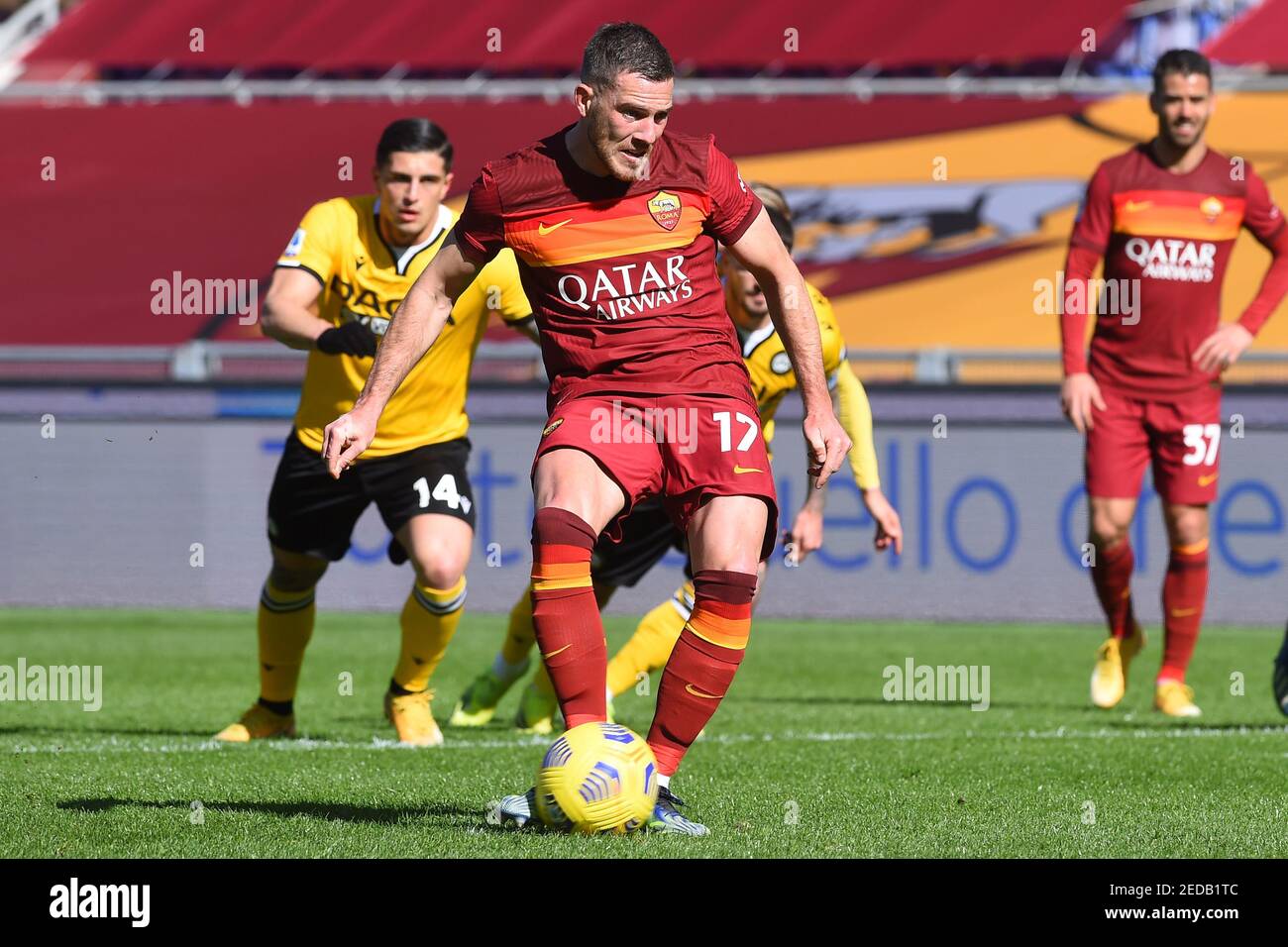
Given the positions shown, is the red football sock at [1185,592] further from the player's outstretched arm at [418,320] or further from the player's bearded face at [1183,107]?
the player's outstretched arm at [418,320]

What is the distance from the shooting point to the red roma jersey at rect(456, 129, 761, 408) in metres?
5.09

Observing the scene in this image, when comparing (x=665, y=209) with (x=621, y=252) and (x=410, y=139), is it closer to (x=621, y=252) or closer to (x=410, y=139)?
(x=621, y=252)

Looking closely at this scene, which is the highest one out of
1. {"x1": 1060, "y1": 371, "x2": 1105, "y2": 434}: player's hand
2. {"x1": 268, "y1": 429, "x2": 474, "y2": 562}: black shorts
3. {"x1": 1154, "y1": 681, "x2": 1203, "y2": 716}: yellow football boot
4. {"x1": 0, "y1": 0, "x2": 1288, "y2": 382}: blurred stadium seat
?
{"x1": 0, "y1": 0, "x2": 1288, "y2": 382}: blurred stadium seat

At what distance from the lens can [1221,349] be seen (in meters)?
8.46

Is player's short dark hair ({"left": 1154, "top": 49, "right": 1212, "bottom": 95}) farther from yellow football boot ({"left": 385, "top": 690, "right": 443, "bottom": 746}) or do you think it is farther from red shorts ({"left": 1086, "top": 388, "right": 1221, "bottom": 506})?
yellow football boot ({"left": 385, "top": 690, "right": 443, "bottom": 746})

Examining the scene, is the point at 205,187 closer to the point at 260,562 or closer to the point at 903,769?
the point at 260,562

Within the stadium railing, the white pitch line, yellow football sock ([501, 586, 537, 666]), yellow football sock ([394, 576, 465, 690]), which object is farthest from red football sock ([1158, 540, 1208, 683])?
the stadium railing

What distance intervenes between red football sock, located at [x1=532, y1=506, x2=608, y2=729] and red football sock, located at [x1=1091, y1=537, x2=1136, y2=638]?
4.34 metres

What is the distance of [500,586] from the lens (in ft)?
46.8

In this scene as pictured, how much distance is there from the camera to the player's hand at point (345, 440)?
4977mm

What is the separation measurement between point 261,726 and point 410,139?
2.18 metres

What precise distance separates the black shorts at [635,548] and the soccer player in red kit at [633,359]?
6.89 ft

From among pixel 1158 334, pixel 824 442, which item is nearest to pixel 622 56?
pixel 824 442
